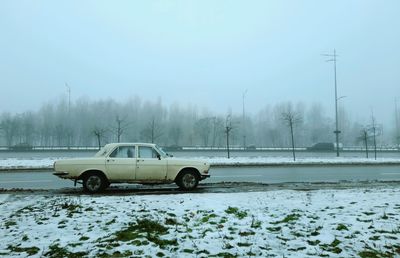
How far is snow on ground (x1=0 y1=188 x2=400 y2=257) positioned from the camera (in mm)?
5488

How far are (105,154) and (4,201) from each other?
3.28m

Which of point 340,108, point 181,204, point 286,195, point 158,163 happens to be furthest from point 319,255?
point 340,108

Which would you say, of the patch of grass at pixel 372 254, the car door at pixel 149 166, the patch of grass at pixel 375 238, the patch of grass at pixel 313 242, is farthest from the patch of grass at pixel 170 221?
the car door at pixel 149 166

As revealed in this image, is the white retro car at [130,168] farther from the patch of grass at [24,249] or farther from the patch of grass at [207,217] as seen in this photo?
the patch of grass at [24,249]

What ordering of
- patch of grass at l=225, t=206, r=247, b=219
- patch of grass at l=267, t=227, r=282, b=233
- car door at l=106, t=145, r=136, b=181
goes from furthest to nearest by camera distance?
car door at l=106, t=145, r=136, b=181
patch of grass at l=225, t=206, r=247, b=219
patch of grass at l=267, t=227, r=282, b=233

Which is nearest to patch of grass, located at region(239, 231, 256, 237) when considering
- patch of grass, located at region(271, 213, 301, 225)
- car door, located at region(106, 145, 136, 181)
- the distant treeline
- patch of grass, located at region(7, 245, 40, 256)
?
patch of grass, located at region(271, 213, 301, 225)

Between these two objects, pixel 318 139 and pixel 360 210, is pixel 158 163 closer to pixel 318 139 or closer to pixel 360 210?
pixel 360 210

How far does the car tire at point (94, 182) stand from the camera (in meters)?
11.5

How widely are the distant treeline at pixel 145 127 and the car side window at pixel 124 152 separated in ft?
151

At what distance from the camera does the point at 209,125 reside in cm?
7694

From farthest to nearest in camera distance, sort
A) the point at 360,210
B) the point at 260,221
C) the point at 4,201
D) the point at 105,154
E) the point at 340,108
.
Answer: the point at 340,108 < the point at 105,154 < the point at 4,201 < the point at 360,210 < the point at 260,221

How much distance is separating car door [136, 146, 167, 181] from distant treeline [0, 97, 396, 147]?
46.1 metres

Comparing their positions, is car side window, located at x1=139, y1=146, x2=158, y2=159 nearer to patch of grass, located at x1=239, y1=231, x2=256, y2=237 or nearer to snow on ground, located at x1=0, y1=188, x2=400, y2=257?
snow on ground, located at x1=0, y1=188, x2=400, y2=257

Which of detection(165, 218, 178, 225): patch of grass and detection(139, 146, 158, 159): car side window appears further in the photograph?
detection(139, 146, 158, 159): car side window
